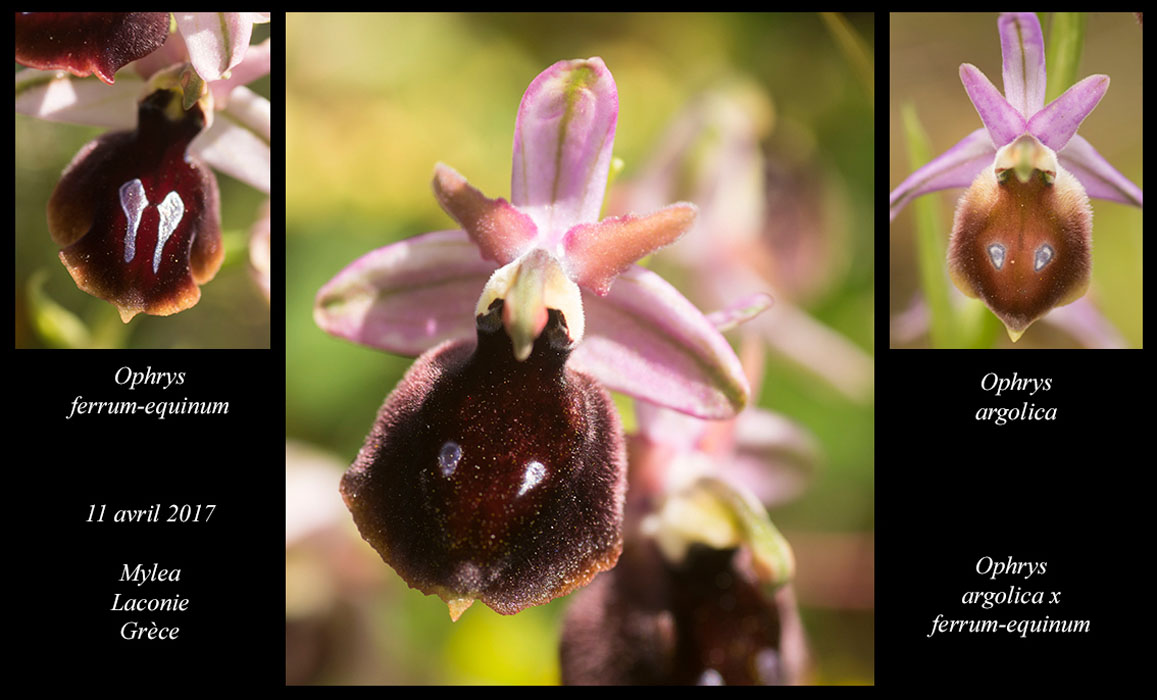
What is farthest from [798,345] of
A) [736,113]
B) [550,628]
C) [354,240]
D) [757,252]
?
[354,240]

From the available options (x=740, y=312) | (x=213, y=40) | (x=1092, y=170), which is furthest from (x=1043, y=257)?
(x=213, y=40)

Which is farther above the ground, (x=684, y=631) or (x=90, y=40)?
(x=90, y=40)

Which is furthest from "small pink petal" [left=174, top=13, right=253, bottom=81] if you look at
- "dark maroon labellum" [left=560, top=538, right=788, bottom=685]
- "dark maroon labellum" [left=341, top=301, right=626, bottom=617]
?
"dark maroon labellum" [left=560, top=538, right=788, bottom=685]

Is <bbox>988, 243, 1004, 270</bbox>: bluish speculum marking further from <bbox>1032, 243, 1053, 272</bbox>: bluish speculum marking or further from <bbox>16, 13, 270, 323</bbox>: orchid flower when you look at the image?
<bbox>16, 13, 270, 323</bbox>: orchid flower

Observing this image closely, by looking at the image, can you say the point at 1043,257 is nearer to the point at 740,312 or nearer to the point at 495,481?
the point at 740,312

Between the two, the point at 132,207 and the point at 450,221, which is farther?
the point at 450,221

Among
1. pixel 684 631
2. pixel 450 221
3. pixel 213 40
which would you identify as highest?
pixel 450 221

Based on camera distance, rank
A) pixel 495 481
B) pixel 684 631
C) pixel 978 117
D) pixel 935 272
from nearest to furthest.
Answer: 1. pixel 495 481
2. pixel 684 631
3. pixel 935 272
4. pixel 978 117

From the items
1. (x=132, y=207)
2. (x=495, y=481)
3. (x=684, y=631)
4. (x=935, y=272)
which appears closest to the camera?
(x=495, y=481)
